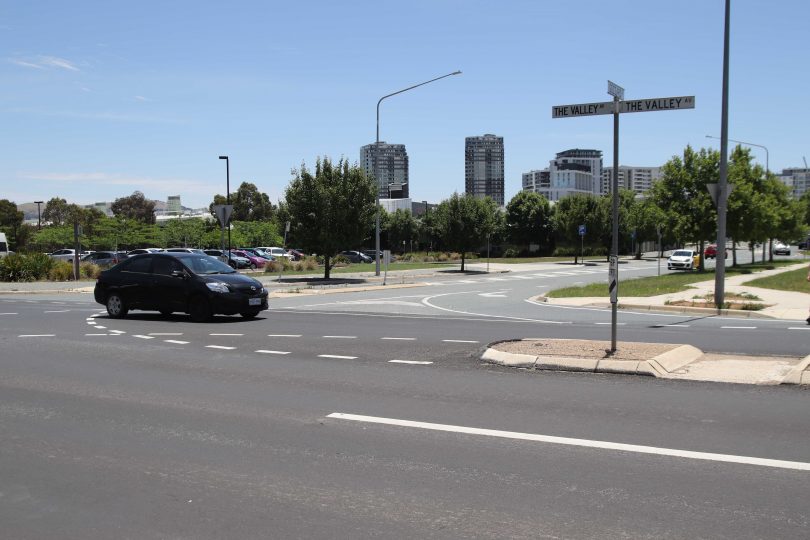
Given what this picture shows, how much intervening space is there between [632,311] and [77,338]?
1386cm

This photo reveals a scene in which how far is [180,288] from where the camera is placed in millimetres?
16719

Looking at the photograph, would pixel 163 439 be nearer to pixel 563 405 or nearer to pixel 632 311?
pixel 563 405

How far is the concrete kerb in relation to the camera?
9117 millimetres

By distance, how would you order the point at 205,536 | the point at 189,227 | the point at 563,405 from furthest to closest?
the point at 189,227, the point at 563,405, the point at 205,536

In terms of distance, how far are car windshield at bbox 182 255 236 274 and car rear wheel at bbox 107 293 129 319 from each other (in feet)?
6.78

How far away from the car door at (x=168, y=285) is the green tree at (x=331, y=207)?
2103 centimetres

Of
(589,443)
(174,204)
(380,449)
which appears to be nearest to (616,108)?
(589,443)

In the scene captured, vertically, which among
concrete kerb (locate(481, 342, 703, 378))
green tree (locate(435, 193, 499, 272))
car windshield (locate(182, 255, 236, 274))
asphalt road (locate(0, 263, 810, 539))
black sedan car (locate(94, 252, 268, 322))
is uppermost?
green tree (locate(435, 193, 499, 272))

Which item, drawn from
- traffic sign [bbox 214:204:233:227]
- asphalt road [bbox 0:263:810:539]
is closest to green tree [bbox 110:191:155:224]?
traffic sign [bbox 214:204:233:227]

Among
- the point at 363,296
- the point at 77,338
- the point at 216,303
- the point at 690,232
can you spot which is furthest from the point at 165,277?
the point at 690,232

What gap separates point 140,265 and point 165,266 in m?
0.85

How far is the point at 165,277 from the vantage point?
670 inches

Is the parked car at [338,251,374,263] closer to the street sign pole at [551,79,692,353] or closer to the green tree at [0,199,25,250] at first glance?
the green tree at [0,199,25,250]

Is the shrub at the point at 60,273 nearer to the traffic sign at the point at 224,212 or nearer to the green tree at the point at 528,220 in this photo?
the traffic sign at the point at 224,212
